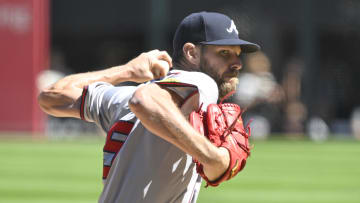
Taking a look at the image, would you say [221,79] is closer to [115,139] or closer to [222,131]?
[222,131]

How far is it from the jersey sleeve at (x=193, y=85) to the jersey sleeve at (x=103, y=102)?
0.39 metres

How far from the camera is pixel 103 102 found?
149 inches

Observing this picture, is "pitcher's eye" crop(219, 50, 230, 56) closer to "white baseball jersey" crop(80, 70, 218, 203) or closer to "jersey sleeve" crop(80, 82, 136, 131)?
"white baseball jersey" crop(80, 70, 218, 203)

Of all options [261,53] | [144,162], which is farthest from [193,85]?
[261,53]

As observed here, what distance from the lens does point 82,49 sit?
81.3 ft

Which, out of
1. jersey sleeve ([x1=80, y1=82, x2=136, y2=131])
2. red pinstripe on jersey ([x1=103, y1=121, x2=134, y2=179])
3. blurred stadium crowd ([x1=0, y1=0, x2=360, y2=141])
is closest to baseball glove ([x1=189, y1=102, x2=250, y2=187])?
red pinstripe on jersey ([x1=103, y1=121, x2=134, y2=179])

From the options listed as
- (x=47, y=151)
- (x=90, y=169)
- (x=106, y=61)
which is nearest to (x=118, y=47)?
(x=106, y=61)

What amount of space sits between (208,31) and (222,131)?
1.53 feet

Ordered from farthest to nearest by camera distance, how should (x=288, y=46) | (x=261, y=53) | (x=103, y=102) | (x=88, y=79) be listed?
(x=288, y=46) → (x=261, y=53) → (x=88, y=79) → (x=103, y=102)

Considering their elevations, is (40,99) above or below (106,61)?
above

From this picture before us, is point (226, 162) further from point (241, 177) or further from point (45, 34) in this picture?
point (45, 34)

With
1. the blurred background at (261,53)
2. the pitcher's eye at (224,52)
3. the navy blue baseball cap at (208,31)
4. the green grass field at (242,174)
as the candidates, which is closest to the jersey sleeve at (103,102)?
the navy blue baseball cap at (208,31)

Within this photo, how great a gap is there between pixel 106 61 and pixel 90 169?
40.1ft

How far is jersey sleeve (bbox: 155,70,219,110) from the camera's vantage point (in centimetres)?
325
